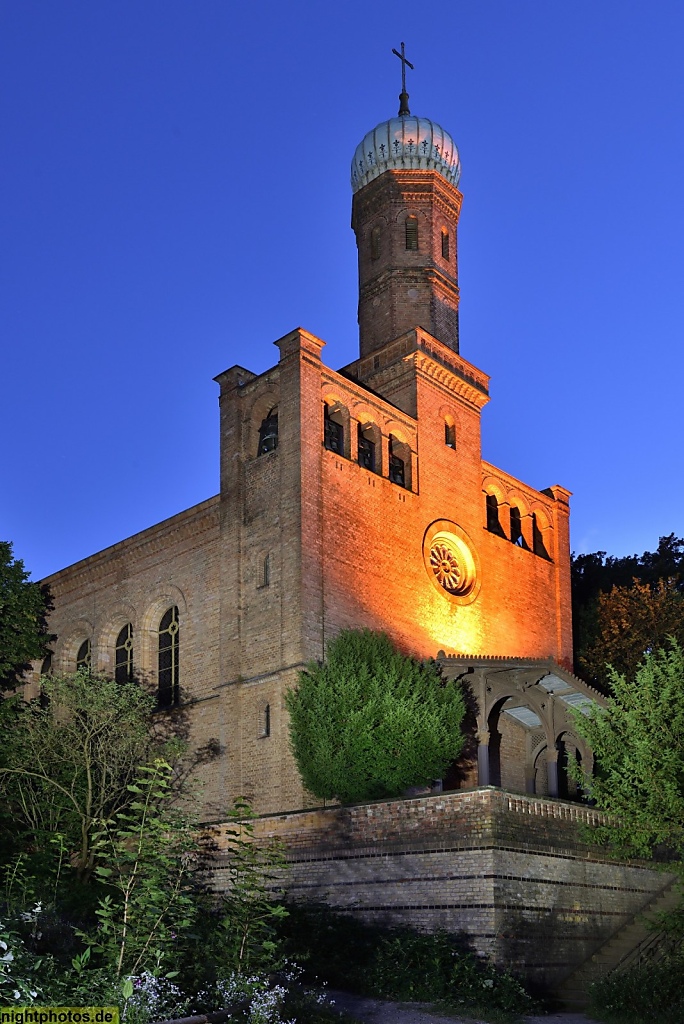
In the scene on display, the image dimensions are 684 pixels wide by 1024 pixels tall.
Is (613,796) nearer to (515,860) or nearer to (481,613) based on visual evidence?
(515,860)

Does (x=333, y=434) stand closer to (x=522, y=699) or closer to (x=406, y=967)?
(x=522, y=699)

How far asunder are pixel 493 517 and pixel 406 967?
64.5 ft

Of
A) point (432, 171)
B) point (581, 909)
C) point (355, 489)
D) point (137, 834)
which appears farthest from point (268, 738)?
point (432, 171)

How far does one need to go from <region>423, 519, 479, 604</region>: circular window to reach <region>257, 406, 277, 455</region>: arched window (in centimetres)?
511

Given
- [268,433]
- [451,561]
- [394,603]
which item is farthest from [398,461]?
[394,603]

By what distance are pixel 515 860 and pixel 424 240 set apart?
21.3m

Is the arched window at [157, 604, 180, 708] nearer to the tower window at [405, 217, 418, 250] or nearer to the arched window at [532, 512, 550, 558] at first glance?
the arched window at [532, 512, 550, 558]

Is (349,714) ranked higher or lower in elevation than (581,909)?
higher

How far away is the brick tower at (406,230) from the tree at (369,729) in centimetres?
1285

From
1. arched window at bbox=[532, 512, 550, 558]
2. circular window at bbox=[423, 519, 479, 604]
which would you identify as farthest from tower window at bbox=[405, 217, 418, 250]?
arched window at bbox=[532, 512, 550, 558]

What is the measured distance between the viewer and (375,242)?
35.6m

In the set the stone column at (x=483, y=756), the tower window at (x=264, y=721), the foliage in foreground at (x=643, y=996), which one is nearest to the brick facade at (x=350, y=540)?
the tower window at (x=264, y=721)

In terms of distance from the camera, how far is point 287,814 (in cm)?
2294

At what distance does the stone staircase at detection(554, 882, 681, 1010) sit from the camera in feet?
60.8
